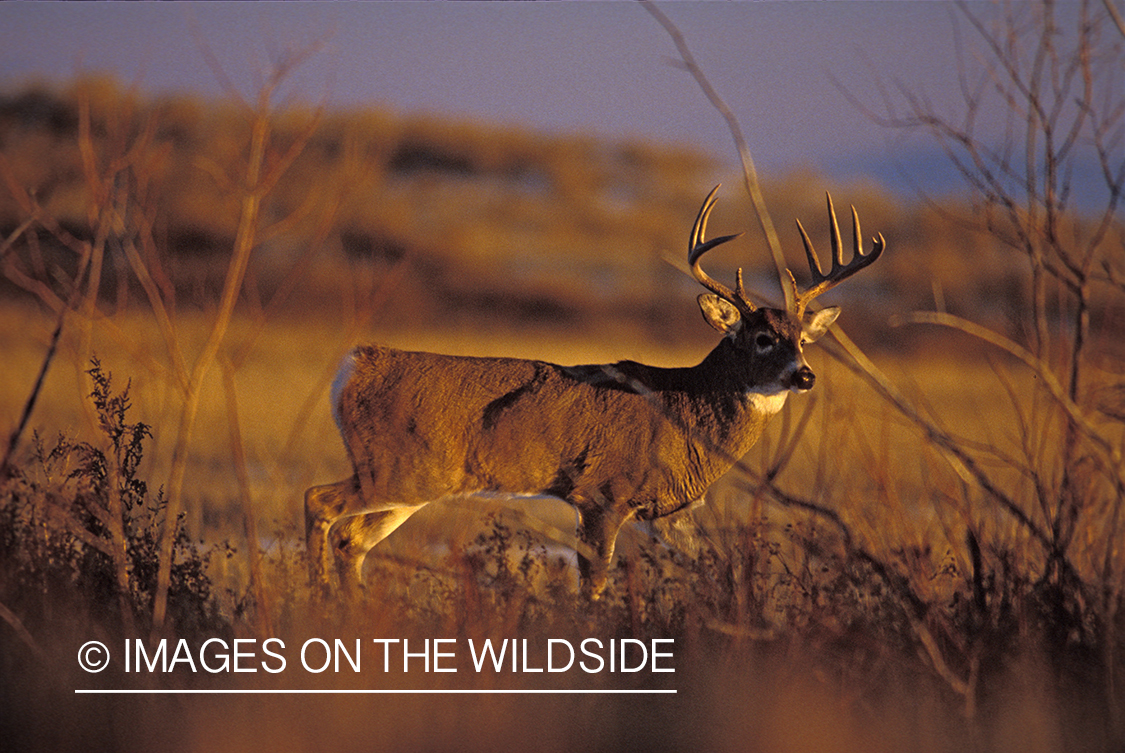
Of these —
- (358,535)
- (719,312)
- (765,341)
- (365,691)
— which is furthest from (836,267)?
(365,691)

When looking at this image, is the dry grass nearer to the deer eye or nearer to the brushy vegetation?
the brushy vegetation

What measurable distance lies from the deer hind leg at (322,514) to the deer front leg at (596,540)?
1141 mm

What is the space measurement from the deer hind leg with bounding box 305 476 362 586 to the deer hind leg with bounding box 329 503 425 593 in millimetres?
142

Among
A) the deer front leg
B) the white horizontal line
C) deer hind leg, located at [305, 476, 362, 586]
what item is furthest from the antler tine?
deer hind leg, located at [305, 476, 362, 586]

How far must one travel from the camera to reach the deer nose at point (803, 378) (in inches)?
201

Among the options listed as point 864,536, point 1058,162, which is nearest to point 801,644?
point 864,536

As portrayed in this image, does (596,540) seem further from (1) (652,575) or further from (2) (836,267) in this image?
(2) (836,267)

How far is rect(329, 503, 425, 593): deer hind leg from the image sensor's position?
5.56m

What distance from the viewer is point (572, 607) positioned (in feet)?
15.6

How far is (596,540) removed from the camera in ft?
17.5

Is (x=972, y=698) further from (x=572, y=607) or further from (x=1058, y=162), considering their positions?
(x=1058, y=162)

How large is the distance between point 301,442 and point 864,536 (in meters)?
7.03
